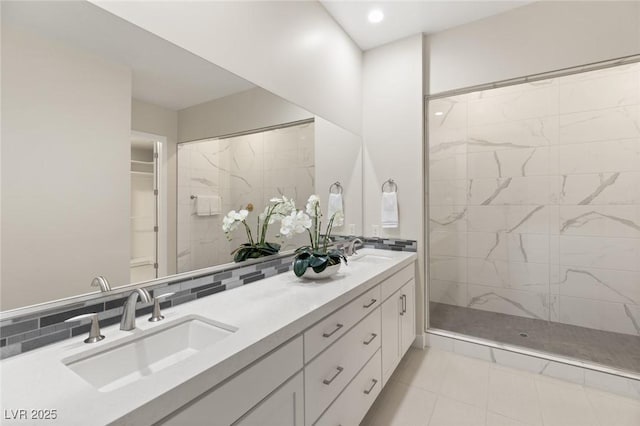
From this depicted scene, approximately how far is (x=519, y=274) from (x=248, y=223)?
2.85 metres

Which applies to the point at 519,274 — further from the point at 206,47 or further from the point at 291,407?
the point at 206,47

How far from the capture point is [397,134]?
2559 millimetres

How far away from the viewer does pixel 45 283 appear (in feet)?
2.86

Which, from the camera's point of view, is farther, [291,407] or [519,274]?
[519,274]

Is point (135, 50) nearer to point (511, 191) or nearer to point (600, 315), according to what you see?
Answer: point (511, 191)

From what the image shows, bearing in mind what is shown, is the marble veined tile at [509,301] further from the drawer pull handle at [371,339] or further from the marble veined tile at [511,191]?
the drawer pull handle at [371,339]

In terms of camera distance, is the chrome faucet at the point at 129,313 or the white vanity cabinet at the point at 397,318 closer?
the chrome faucet at the point at 129,313

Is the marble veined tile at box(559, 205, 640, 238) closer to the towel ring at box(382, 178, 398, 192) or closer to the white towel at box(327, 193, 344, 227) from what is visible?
the towel ring at box(382, 178, 398, 192)

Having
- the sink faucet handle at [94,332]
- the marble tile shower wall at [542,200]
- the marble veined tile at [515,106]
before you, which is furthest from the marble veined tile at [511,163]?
the sink faucet handle at [94,332]

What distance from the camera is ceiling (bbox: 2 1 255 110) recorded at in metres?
0.86

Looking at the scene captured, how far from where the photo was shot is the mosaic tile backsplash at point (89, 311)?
0.79 metres

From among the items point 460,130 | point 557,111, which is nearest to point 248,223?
point 460,130

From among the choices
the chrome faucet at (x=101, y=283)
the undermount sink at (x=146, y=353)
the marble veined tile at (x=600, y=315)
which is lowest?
the marble veined tile at (x=600, y=315)

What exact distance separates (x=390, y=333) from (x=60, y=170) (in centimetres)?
179
